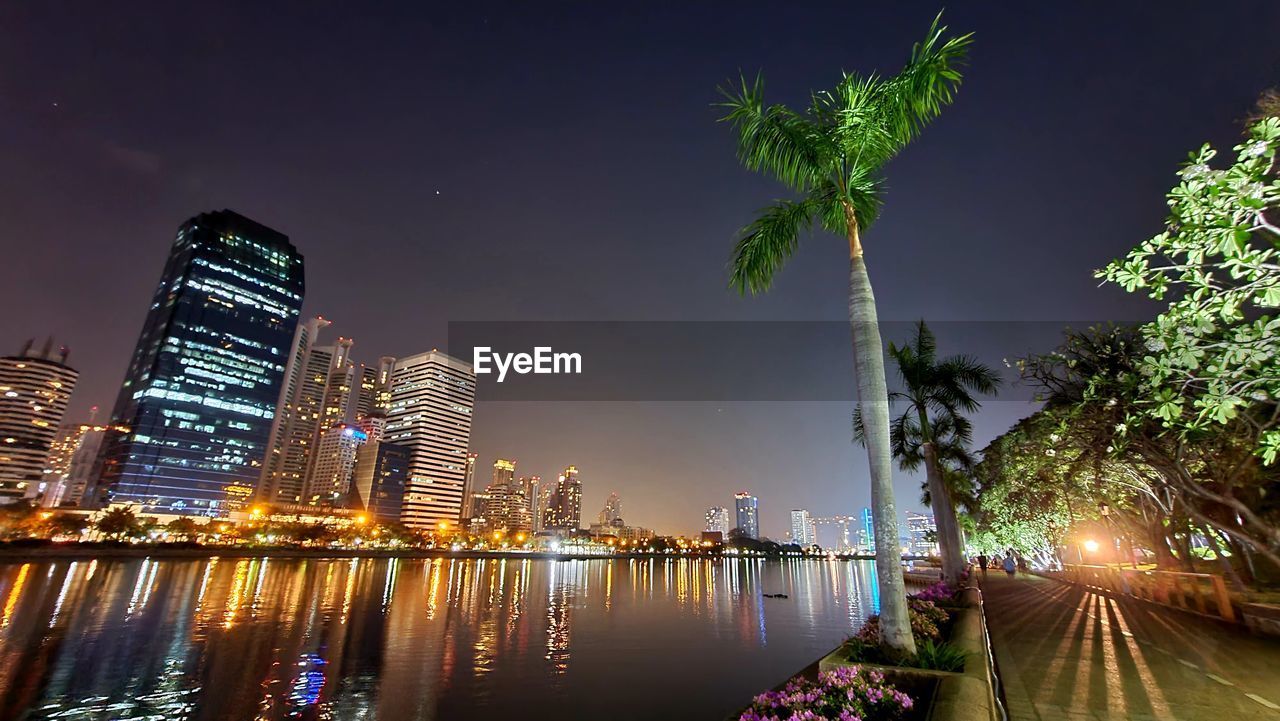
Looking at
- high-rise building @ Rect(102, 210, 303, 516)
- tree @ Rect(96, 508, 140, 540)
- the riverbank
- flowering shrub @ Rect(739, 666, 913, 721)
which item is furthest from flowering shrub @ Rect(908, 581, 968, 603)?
high-rise building @ Rect(102, 210, 303, 516)

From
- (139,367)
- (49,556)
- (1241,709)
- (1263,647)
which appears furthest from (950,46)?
(139,367)

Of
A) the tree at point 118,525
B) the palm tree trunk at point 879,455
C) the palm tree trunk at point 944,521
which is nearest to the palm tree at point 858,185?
the palm tree trunk at point 879,455

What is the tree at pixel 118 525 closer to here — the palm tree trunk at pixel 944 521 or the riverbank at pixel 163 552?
the riverbank at pixel 163 552

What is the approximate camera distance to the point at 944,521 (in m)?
23.6

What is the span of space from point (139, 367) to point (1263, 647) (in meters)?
207

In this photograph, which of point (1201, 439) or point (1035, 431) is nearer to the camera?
point (1201, 439)

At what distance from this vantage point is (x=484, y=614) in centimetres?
3650

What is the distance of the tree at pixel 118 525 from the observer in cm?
9856

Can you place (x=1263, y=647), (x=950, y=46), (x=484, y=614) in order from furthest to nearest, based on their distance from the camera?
(x=484, y=614)
(x=1263, y=647)
(x=950, y=46)

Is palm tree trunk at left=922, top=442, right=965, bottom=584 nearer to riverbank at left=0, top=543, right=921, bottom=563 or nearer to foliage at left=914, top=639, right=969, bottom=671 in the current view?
foliage at left=914, top=639, right=969, bottom=671

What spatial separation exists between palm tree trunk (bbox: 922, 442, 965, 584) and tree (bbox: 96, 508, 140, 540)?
131641 millimetres

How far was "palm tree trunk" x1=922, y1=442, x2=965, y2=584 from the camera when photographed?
23.2 metres

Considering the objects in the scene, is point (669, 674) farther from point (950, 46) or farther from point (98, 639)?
point (98, 639)

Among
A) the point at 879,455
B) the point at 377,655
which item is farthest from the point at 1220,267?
the point at 377,655
